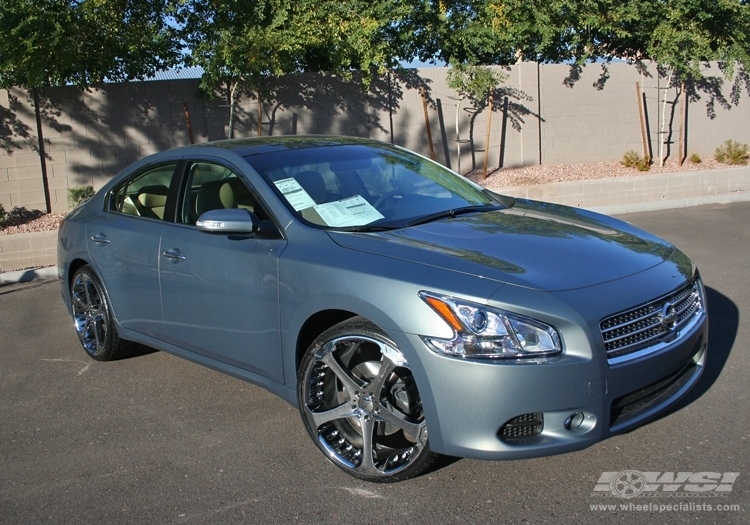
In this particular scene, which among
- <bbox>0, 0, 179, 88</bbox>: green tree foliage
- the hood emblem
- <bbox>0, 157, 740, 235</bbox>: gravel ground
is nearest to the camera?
the hood emblem

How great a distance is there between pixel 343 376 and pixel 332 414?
21cm

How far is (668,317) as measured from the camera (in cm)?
364

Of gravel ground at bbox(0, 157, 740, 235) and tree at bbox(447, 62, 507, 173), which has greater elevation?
tree at bbox(447, 62, 507, 173)

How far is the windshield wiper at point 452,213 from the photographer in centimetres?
432

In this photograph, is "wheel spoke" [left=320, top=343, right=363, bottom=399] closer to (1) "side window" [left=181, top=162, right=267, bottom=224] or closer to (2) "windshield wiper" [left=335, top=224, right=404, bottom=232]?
(2) "windshield wiper" [left=335, top=224, right=404, bottom=232]

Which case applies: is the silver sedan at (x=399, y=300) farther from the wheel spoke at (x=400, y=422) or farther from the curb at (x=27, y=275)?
the curb at (x=27, y=275)

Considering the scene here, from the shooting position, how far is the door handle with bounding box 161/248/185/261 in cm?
471

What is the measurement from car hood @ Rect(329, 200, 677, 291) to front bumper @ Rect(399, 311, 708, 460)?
0.39 m

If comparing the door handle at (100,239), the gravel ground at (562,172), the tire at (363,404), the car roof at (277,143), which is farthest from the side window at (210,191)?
the gravel ground at (562,172)

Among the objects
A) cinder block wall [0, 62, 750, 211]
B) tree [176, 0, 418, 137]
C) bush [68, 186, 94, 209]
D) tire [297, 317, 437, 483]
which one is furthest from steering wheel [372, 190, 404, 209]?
cinder block wall [0, 62, 750, 211]

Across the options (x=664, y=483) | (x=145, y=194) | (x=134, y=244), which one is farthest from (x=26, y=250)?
(x=664, y=483)

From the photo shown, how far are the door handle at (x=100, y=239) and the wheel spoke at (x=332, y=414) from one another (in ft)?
7.77

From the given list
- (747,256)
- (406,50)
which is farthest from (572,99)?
(747,256)

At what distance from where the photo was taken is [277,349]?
4113mm
